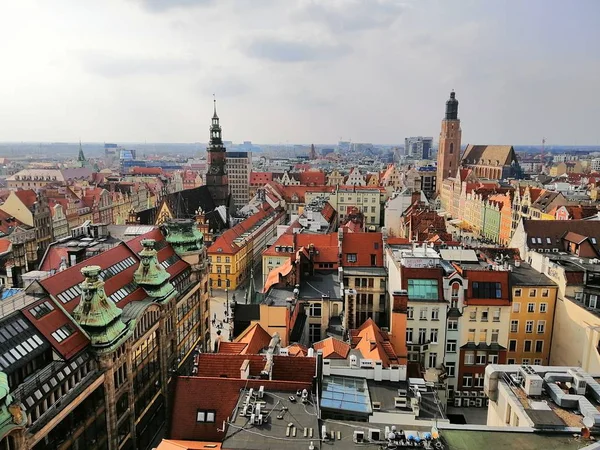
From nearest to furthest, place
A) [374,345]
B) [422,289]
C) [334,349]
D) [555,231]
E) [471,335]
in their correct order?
[334,349], [374,345], [422,289], [471,335], [555,231]

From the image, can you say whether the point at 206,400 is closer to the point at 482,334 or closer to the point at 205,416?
the point at 205,416

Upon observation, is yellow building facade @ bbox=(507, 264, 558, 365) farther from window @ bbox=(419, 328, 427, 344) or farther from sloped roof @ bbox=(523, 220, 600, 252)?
sloped roof @ bbox=(523, 220, 600, 252)

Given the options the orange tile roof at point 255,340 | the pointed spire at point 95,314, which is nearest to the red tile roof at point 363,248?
the orange tile roof at point 255,340

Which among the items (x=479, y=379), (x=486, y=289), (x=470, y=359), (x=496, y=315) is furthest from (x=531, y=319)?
(x=479, y=379)

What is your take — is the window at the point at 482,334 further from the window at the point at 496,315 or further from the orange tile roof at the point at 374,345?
the orange tile roof at the point at 374,345

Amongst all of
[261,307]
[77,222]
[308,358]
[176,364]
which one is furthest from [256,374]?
[77,222]

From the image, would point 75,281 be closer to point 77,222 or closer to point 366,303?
point 366,303

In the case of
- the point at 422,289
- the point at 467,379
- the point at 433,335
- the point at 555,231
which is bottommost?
the point at 467,379
